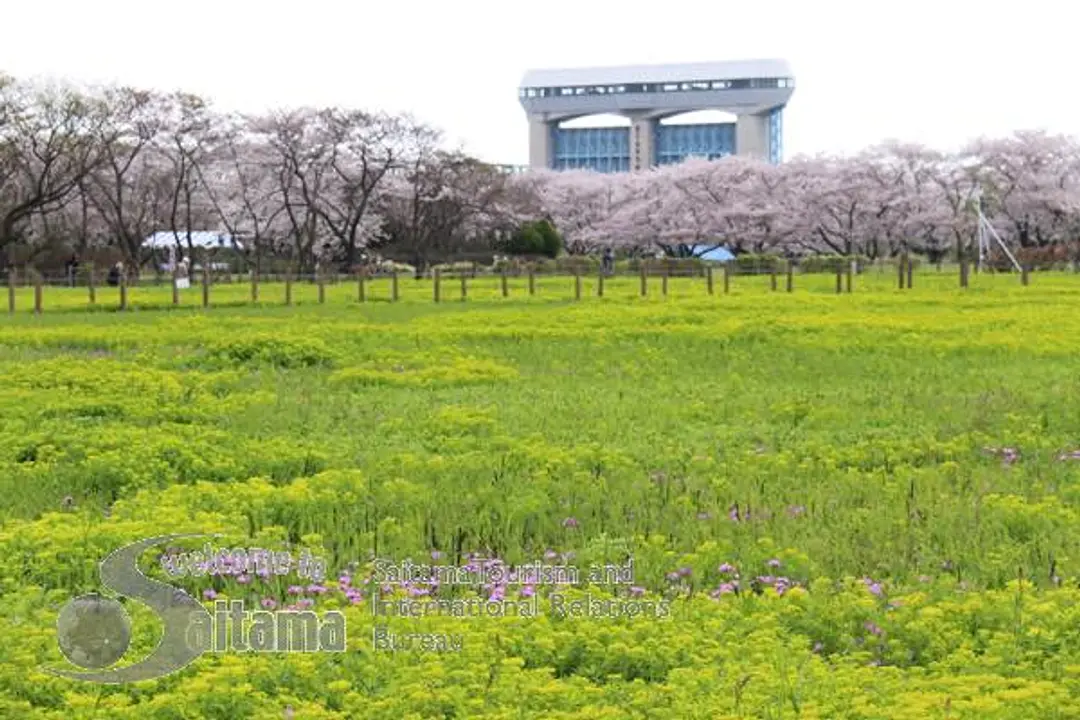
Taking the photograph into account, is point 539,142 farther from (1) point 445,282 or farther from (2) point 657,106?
(1) point 445,282

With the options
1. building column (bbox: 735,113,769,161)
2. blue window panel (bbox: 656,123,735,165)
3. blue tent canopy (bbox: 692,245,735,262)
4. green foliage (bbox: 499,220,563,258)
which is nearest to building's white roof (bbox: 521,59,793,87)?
building column (bbox: 735,113,769,161)

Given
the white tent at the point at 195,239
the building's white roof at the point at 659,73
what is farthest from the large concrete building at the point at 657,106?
the white tent at the point at 195,239

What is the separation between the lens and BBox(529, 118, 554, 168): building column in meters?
126

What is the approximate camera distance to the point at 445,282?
160 feet

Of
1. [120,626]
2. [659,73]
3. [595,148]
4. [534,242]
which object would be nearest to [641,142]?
[659,73]

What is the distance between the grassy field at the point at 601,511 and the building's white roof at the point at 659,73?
350 ft

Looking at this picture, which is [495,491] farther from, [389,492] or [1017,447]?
[1017,447]

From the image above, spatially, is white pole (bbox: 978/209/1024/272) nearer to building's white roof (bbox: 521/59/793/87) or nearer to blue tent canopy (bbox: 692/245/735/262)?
blue tent canopy (bbox: 692/245/735/262)

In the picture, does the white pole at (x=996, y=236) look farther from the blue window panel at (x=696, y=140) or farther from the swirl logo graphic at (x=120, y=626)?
the blue window panel at (x=696, y=140)

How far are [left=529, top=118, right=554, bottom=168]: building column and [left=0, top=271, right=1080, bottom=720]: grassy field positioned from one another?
110m

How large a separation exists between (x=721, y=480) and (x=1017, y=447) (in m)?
2.75

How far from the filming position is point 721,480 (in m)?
8.78

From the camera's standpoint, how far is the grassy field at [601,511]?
197 inches

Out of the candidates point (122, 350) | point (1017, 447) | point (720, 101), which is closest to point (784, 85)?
point (720, 101)
